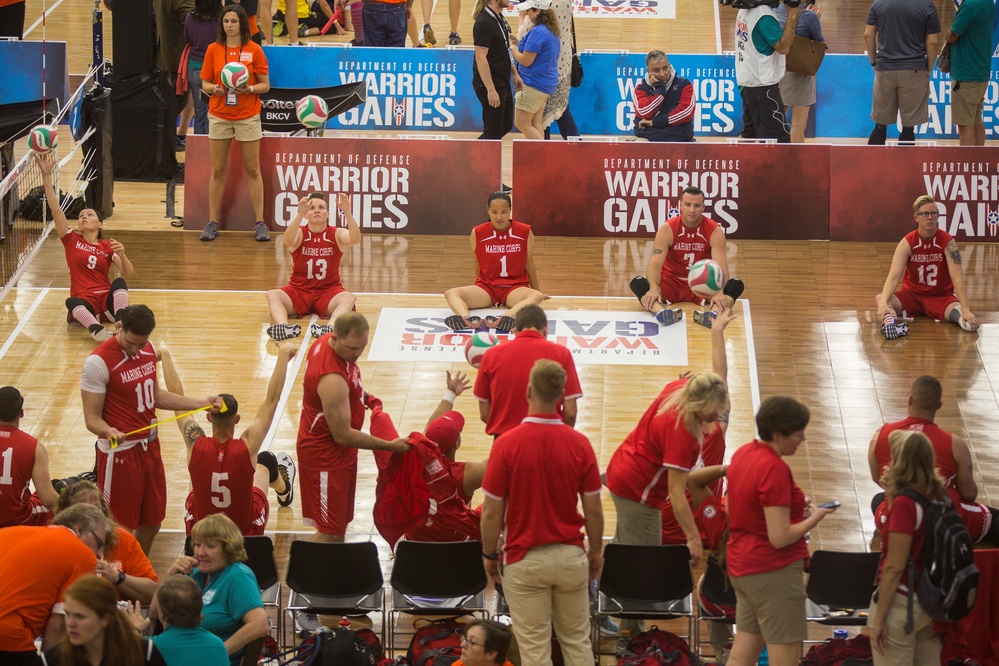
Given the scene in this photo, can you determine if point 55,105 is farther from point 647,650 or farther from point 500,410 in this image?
point 647,650

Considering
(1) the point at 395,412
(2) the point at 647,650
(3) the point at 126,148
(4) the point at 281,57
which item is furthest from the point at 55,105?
(2) the point at 647,650

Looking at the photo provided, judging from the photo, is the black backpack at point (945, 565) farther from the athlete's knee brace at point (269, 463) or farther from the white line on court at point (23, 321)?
the white line on court at point (23, 321)

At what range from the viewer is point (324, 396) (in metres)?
7.71

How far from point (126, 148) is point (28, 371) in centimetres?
564

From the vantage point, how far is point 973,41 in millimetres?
14578

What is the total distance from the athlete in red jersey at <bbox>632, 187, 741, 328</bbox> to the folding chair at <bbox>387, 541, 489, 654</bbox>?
16.2 feet

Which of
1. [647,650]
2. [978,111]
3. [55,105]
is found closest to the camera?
[647,650]

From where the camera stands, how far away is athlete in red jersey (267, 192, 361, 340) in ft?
37.7

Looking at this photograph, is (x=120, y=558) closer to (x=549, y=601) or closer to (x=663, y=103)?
(x=549, y=601)

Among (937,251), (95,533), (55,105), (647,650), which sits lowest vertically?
(647,650)

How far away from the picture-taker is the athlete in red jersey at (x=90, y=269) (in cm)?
1147

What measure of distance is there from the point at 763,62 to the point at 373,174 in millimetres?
4548

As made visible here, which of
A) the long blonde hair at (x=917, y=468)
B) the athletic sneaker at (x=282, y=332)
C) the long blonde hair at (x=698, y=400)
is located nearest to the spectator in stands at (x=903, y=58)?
the athletic sneaker at (x=282, y=332)

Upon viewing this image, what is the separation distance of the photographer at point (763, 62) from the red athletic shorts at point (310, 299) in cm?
584
